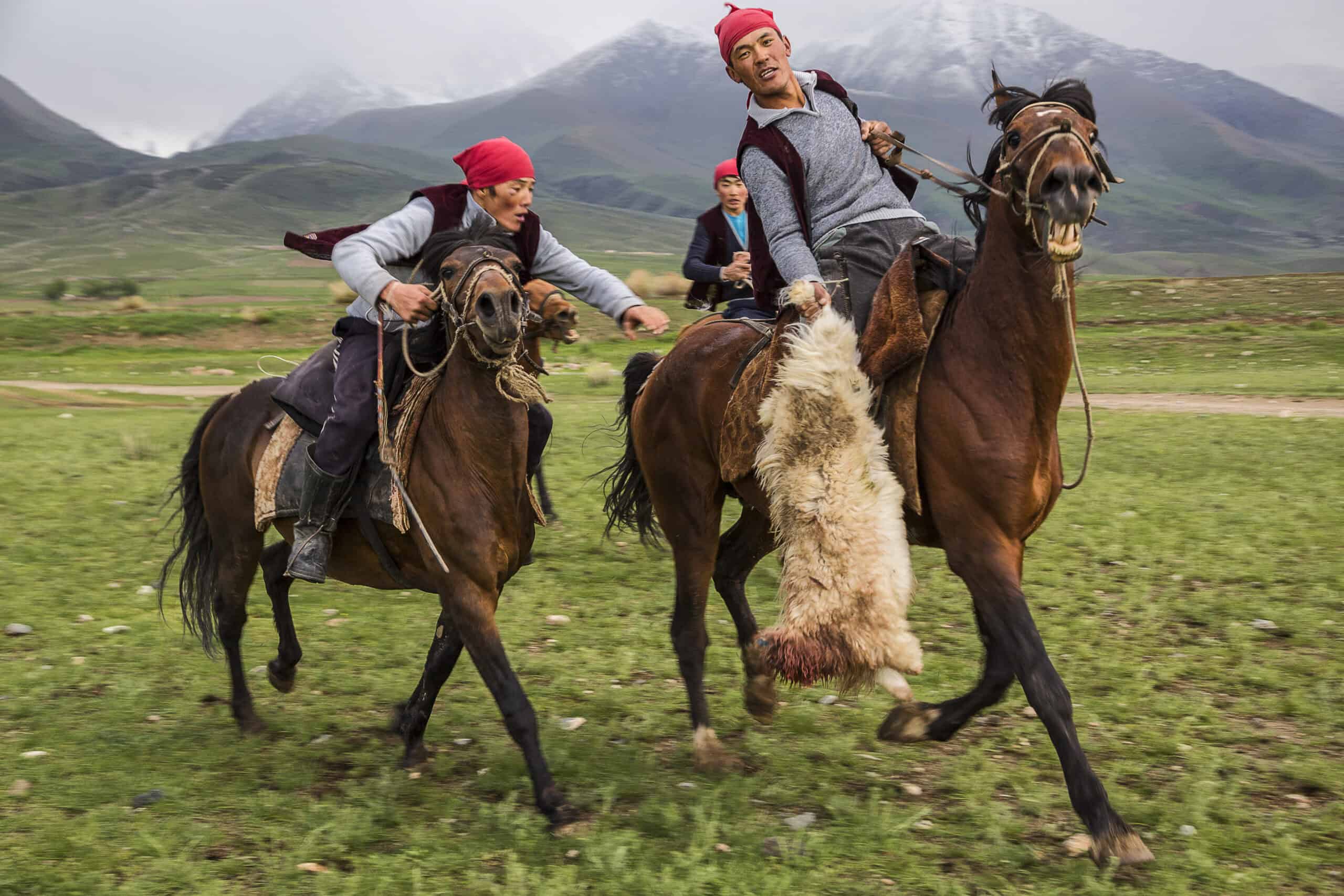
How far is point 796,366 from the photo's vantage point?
14.2 feet

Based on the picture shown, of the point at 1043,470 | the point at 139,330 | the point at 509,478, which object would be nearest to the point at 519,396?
the point at 509,478

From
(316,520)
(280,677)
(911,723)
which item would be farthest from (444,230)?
(911,723)

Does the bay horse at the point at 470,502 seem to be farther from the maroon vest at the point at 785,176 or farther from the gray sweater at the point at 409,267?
the maroon vest at the point at 785,176

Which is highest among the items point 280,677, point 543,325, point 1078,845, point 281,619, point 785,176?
point 785,176

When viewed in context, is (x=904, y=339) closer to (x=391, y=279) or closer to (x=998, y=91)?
(x=998, y=91)

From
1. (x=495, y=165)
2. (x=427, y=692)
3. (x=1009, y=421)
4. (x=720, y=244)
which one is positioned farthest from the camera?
(x=720, y=244)

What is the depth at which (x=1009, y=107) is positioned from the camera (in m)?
4.24

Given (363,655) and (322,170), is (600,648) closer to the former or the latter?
(363,655)

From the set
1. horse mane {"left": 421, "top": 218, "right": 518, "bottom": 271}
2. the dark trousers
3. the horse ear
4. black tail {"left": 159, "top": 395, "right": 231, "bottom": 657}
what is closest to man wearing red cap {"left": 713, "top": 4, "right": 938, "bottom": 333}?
the horse ear

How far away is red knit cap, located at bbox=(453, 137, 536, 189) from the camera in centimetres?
454

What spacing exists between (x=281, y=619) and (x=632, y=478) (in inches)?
79.9

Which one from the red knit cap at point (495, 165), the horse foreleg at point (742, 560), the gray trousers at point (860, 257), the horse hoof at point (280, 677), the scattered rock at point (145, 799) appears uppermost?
the red knit cap at point (495, 165)

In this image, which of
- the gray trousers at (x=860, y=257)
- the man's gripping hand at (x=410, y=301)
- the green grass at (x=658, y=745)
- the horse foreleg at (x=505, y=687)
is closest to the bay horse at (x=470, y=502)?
the horse foreleg at (x=505, y=687)

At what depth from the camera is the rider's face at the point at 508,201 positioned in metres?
4.59
